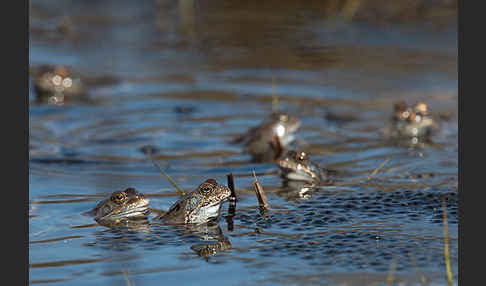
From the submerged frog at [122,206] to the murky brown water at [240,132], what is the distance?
14 centimetres

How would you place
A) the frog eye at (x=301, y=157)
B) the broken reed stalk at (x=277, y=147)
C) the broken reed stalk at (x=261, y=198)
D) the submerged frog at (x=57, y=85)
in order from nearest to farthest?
the broken reed stalk at (x=261, y=198), the frog eye at (x=301, y=157), the broken reed stalk at (x=277, y=147), the submerged frog at (x=57, y=85)

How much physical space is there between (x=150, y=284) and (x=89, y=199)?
184 centimetres

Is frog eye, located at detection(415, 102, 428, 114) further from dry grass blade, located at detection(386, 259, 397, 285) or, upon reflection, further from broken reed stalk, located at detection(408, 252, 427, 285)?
dry grass blade, located at detection(386, 259, 397, 285)

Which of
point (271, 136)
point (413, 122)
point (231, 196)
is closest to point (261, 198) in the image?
point (231, 196)

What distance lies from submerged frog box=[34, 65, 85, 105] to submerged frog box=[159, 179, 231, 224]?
484cm

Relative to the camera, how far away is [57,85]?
9.87 meters

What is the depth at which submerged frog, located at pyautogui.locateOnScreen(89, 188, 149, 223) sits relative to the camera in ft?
17.9

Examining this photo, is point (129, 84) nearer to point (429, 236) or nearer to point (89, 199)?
point (89, 199)

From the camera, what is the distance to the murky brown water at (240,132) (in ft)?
15.5

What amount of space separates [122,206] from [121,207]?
1 cm

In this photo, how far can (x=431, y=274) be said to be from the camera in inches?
173

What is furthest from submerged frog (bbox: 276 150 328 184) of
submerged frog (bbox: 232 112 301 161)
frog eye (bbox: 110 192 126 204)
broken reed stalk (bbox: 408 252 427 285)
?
broken reed stalk (bbox: 408 252 427 285)

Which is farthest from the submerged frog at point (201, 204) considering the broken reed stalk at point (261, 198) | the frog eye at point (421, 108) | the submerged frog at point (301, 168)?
the frog eye at point (421, 108)

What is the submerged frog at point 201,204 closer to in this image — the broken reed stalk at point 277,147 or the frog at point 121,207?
the frog at point 121,207
